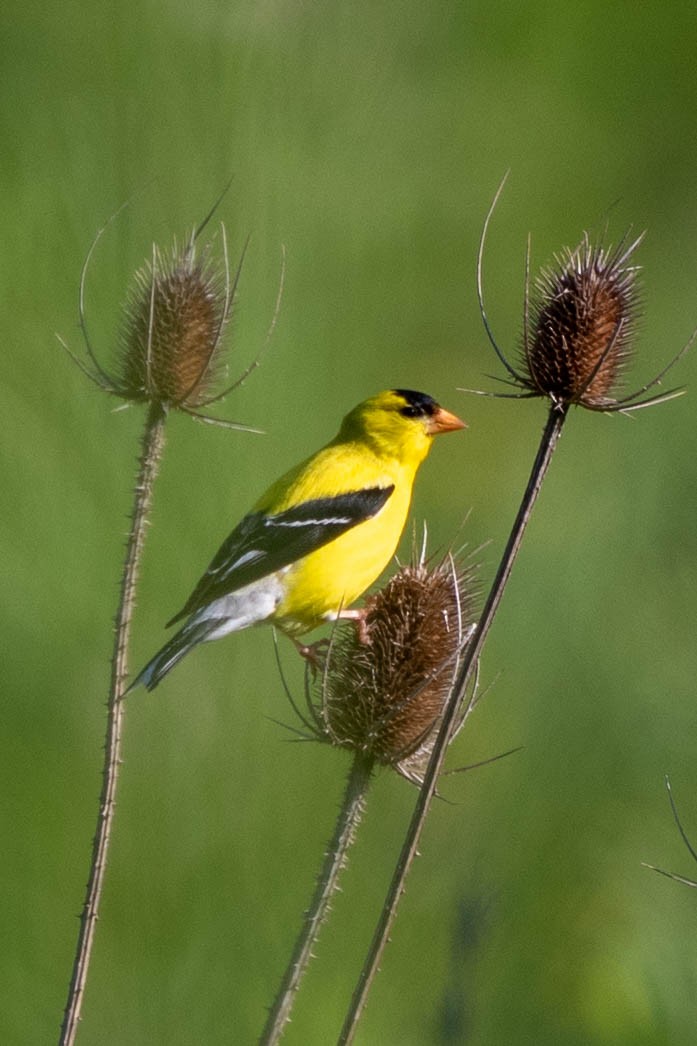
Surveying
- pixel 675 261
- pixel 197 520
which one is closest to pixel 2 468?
pixel 197 520

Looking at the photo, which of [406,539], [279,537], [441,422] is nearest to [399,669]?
[279,537]

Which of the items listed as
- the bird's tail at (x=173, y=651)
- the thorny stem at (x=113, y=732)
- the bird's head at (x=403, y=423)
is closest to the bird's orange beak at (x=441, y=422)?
the bird's head at (x=403, y=423)

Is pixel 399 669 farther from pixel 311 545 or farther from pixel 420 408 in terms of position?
pixel 420 408

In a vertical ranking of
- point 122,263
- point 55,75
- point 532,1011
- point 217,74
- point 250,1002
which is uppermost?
point 55,75

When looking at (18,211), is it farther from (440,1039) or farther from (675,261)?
(440,1039)

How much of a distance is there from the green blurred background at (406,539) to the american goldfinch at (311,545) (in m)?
0.14

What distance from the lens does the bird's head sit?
3.54 m

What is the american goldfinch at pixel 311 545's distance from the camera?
3.05 meters

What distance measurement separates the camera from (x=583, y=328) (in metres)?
1.87

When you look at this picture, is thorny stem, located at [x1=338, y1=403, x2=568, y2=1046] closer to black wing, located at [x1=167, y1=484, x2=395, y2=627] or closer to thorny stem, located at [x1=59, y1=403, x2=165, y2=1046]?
thorny stem, located at [x1=59, y1=403, x2=165, y2=1046]

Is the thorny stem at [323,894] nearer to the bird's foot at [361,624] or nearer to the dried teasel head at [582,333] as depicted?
the bird's foot at [361,624]

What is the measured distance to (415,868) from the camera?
10.4 feet

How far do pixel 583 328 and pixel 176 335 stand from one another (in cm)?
77

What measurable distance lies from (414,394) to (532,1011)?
1.50 metres
